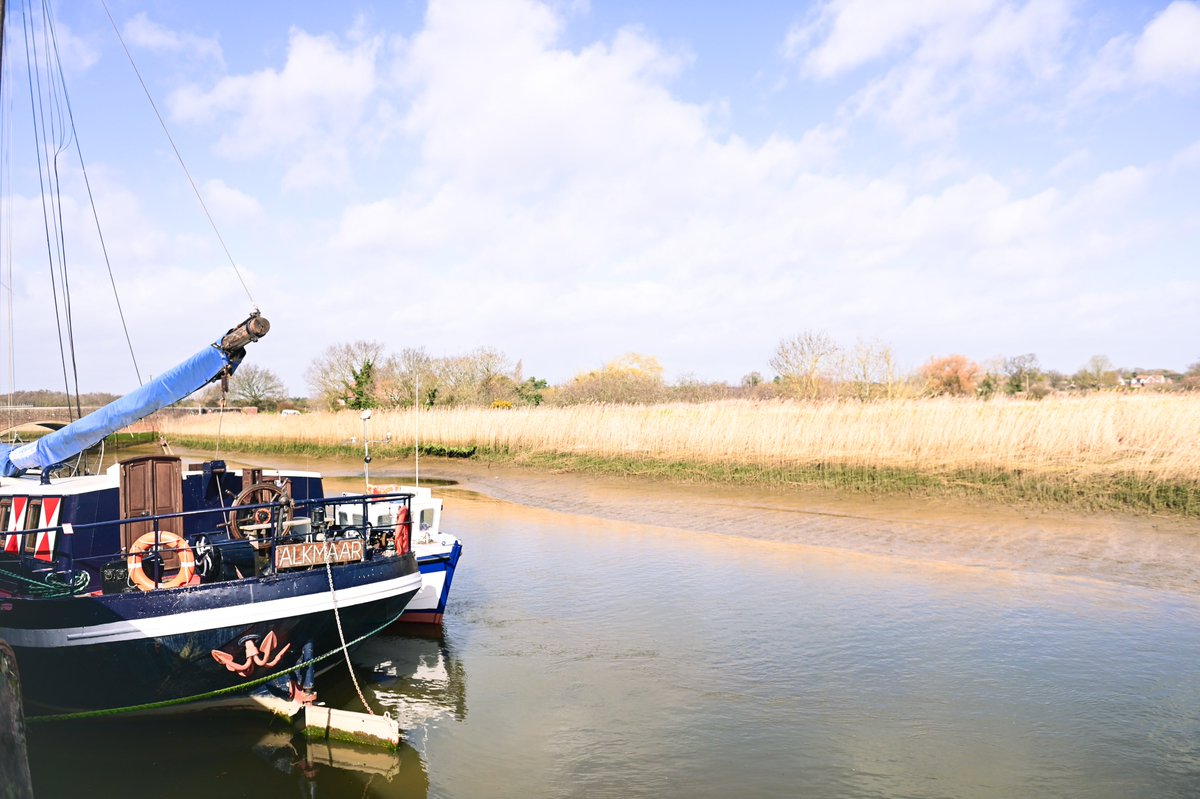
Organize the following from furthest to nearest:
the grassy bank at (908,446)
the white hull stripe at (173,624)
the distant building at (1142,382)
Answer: the distant building at (1142,382) → the grassy bank at (908,446) → the white hull stripe at (173,624)

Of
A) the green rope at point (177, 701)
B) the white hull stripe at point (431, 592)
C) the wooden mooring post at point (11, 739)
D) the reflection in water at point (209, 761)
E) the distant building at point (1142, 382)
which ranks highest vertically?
the distant building at point (1142, 382)

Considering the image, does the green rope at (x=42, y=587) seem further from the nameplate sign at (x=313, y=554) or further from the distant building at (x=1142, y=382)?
the distant building at (x=1142, y=382)

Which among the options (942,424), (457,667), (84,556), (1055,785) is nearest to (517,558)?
(457,667)

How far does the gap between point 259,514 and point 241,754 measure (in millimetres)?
3083

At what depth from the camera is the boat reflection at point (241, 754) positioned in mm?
7121

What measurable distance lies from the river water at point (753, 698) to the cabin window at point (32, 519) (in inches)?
91.2

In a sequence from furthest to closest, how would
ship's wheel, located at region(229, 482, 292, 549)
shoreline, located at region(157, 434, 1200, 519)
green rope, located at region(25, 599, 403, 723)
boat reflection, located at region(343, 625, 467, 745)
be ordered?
shoreline, located at region(157, 434, 1200, 519) < ship's wheel, located at region(229, 482, 292, 549) < boat reflection, located at region(343, 625, 467, 745) < green rope, located at region(25, 599, 403, 723)

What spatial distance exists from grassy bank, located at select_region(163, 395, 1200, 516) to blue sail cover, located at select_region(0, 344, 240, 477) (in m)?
7.69

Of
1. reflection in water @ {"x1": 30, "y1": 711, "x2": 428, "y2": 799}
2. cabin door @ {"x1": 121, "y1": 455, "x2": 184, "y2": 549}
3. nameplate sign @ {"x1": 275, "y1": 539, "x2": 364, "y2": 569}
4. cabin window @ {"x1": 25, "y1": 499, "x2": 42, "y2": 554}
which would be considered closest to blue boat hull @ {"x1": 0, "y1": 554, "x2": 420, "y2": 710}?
nameplate sign @ {"x1": 275, "y1": 539, "x2": 364, "y2": 569}

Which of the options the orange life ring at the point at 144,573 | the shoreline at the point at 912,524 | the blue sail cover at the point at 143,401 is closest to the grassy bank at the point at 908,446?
the shoreline at the point at 912,524

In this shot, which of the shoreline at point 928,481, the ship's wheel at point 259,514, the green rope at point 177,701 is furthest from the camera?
the shoreline at point 928,481

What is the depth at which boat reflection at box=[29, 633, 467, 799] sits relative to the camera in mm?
7121

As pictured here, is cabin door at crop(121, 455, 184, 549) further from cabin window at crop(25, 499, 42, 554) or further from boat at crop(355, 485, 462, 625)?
boat at crop(355, 485, 462, 625)

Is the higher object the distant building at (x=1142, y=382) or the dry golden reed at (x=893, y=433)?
the distant building at (x=1142, y=382)
